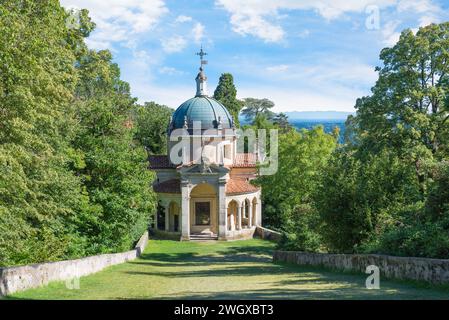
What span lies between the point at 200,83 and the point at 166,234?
1630 cm

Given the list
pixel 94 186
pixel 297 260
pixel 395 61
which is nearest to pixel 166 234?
pixel 94 186

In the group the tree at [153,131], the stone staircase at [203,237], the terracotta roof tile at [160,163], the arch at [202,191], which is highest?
the tree at [153,131]

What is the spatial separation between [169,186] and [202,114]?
307 inches

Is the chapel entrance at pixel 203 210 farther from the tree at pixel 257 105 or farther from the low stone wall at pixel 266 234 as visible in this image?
the tree at pixel 257 105

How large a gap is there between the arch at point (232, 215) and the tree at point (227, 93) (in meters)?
28.2

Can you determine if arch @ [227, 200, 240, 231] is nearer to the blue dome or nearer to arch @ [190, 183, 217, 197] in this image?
arch @ [190, 183, 217, 197]

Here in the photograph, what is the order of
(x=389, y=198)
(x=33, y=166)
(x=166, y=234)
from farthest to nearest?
(x=166, y=234) → (x=389, y=198) → (x=33, y=166)

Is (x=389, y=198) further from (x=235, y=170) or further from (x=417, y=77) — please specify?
(x=235, y=170)

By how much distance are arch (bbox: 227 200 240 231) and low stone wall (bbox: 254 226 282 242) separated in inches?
92.5

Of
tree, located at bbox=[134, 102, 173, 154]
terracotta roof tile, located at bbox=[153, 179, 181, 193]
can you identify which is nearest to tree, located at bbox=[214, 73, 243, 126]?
tree, located at bbox=[134, 102, 173, 154]

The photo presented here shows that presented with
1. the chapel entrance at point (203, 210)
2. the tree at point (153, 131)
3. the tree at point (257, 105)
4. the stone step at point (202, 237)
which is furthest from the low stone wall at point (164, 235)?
the tree at point (257, 105)

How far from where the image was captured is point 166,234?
47.1 m

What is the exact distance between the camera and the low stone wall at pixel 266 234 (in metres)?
45.7

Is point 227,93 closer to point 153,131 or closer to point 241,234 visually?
point 153,131
